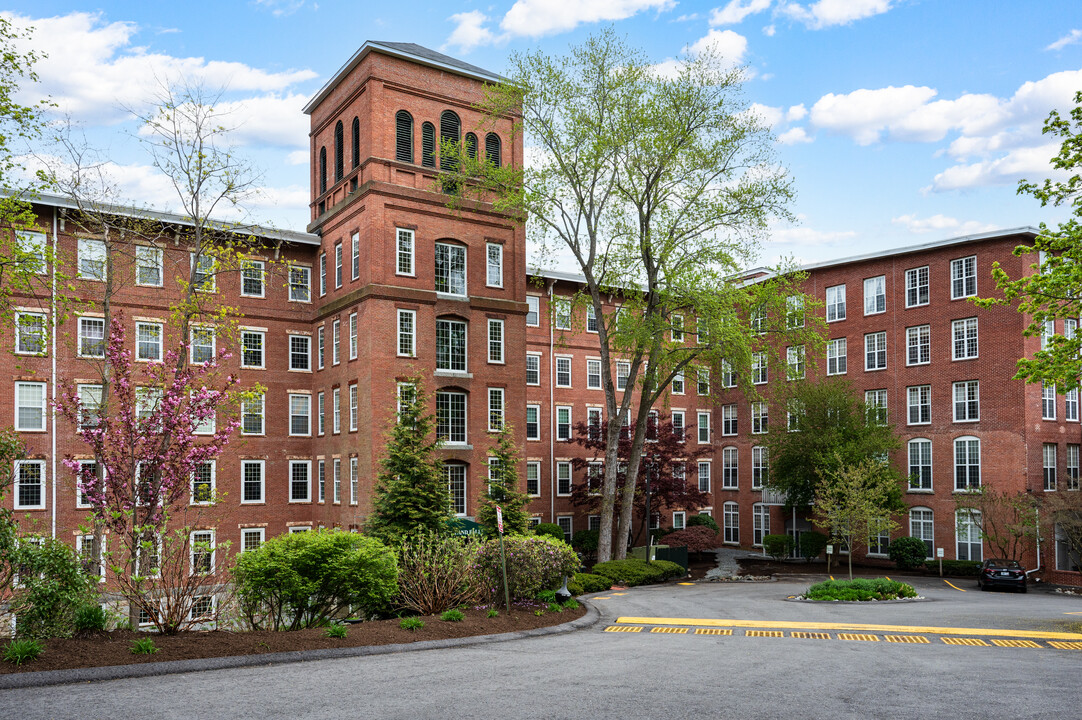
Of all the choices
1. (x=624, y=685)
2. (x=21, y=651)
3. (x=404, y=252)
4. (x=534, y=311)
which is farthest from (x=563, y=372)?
(x=21, y=651)

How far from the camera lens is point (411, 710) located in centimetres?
948

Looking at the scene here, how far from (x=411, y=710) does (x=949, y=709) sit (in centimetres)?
624

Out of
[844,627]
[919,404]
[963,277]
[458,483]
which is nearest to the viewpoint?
[844,627]

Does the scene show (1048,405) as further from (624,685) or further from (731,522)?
(624,685)

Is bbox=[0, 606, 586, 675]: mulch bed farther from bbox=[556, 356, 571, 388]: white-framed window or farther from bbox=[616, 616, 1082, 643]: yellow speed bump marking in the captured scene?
bbox=[556, 356, 571, 388]: white-framed window

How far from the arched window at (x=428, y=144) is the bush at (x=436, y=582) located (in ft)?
69.7

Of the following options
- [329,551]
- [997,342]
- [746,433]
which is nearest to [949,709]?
[329,551]

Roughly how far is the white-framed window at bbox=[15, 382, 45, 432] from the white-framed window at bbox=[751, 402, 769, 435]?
39172 mm

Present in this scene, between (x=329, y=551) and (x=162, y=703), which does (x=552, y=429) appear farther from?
(x=162, y=703)

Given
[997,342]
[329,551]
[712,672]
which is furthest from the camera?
[997,342]

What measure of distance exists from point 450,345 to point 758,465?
26.7 metres

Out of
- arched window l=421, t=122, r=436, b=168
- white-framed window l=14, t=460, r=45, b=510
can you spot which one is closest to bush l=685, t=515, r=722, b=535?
arched window l=421, t=122, r=436, b=168

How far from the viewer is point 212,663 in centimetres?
1175

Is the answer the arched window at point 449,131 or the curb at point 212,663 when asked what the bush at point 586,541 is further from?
the curb at point 212,663
